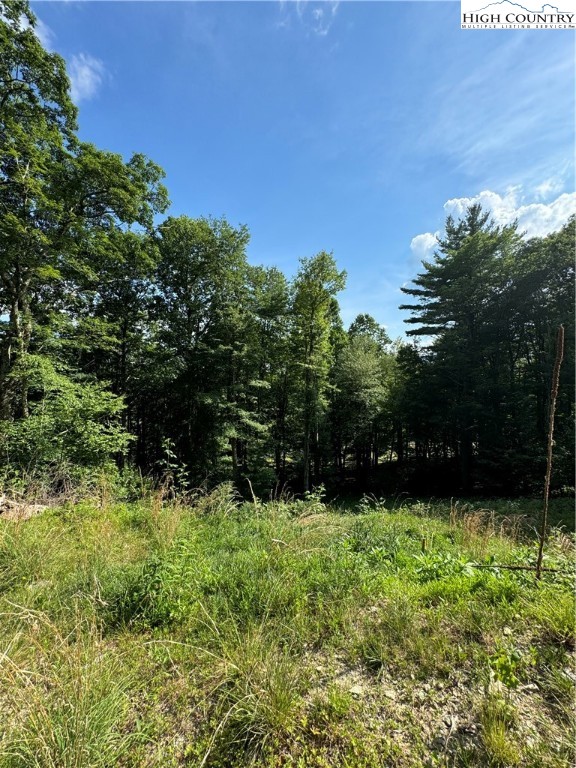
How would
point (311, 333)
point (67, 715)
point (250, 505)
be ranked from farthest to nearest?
1. point (311, 333)
2. point (250, 505)
3. point (67, 715)

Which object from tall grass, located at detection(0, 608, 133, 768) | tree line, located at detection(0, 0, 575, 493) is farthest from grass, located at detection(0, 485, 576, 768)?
tree line, located at detection(0, 0, 575, 493)

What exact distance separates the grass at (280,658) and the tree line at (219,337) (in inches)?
203

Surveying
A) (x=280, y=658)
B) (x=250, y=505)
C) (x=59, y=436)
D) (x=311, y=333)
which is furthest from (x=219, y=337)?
(x=280, y=658)

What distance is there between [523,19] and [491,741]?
603 centimetres

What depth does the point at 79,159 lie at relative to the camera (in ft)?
28.8

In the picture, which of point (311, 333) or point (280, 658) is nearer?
point (280, 658)

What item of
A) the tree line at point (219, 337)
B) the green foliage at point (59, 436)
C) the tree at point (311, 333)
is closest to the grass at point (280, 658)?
the green foliage at point (59, 436)

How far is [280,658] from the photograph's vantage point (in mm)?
1983

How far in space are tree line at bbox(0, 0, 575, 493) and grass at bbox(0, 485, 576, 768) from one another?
517 cm

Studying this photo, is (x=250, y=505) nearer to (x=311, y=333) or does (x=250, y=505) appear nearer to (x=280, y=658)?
(x=280, y=658)

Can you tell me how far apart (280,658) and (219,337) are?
12.8 m

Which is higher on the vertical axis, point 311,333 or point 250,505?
point 311,333

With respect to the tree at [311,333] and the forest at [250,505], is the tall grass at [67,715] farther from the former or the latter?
the tree at [311,333]

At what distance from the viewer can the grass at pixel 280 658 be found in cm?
151
